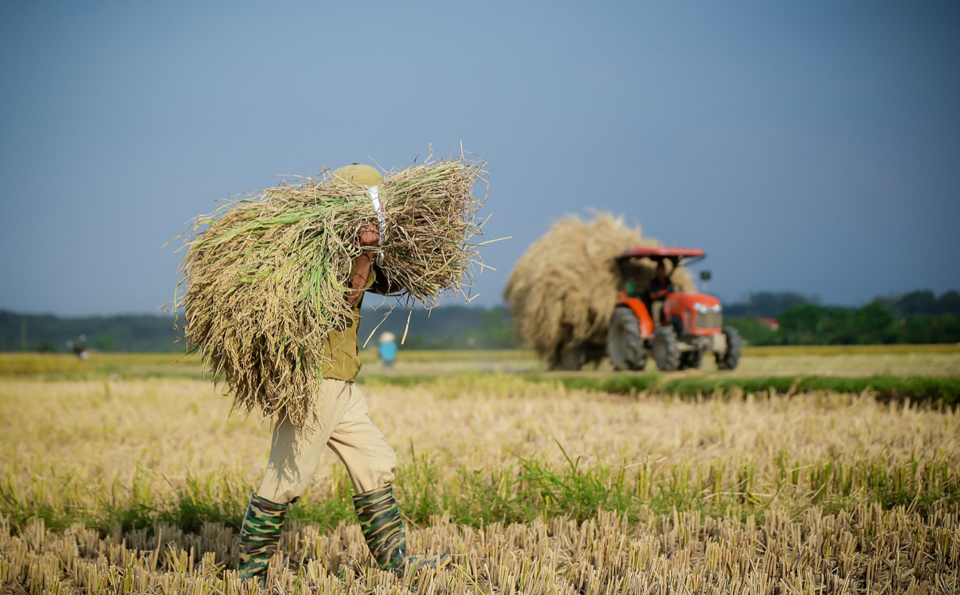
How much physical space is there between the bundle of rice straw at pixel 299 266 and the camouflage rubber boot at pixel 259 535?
1.39 ft

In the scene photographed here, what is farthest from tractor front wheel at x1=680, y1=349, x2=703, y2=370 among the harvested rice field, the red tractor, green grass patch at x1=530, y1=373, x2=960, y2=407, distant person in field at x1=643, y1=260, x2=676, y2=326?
the harvested rice field

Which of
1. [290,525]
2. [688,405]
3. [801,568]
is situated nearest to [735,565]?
[801,568]

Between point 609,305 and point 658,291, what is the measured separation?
2.97ft

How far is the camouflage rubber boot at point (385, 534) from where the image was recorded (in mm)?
3113

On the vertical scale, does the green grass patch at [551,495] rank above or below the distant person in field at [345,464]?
below

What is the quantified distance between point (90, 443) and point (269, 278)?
519 centimetres

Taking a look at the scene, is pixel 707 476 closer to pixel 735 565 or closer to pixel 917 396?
pixel 735 565

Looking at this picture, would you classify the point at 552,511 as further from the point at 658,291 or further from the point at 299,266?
the point at 658,291

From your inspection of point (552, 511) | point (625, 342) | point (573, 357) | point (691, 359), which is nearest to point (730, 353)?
point (691, 359)

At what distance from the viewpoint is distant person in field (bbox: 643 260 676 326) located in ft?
41.4

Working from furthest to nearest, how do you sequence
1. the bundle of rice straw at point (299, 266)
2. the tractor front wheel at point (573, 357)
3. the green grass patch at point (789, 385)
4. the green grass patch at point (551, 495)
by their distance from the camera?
1. the tractor front wheel at point (573, 357)
2. the green grass patch at point (789, 385)
3. the green grass patch at point (551, 495)
4. the bundle of rice straw at point (299, 266)

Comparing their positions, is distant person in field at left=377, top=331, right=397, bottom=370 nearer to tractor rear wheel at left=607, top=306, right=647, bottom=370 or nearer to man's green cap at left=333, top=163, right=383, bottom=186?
tractor rear wheel at left=607, top=306, right=647, bottom=370

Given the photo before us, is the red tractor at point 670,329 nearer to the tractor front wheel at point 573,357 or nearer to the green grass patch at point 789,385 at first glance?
the tractor front wheel at point 573,357

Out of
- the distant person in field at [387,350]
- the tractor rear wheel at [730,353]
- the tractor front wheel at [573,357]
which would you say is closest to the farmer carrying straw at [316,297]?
the tractor rear wheel at [730,353]
